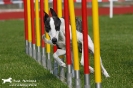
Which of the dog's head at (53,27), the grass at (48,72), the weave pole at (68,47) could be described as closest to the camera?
the weave pole at (68,47)

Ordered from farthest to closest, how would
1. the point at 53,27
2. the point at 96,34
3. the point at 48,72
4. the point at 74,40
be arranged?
1. the point at 48,72
2. the point at 53,27
3. the point at 74,40
4. the point at 96,34

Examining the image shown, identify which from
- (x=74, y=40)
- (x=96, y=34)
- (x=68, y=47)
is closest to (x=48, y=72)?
(x=68, y=47)

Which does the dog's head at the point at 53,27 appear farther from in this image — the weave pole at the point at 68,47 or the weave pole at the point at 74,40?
the weave pole at the point at 74,40

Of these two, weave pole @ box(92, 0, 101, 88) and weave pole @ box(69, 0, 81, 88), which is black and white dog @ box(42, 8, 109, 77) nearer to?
weave pole @ box(69, 0, 81, 88)

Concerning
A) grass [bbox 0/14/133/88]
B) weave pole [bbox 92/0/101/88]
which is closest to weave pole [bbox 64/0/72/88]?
grass [bbox 0/14/133/88]

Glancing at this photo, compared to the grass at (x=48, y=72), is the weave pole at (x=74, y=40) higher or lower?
higher

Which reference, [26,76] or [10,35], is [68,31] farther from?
[10,35]

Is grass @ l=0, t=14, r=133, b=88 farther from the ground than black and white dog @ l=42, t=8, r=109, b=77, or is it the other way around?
black and white dog @ l=42, t=8, r=109, b=77

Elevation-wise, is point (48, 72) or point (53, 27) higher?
point (53, 27)

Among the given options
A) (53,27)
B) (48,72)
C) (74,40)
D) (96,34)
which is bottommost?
(48,72)

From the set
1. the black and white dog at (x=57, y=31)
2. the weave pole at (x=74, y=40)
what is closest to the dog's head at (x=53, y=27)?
the black and white dog at (x=57, y=31)

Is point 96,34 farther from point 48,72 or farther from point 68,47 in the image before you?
point 48,72

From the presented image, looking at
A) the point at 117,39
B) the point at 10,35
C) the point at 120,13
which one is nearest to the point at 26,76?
the point at 117,39

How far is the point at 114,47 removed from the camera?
42.3ft
